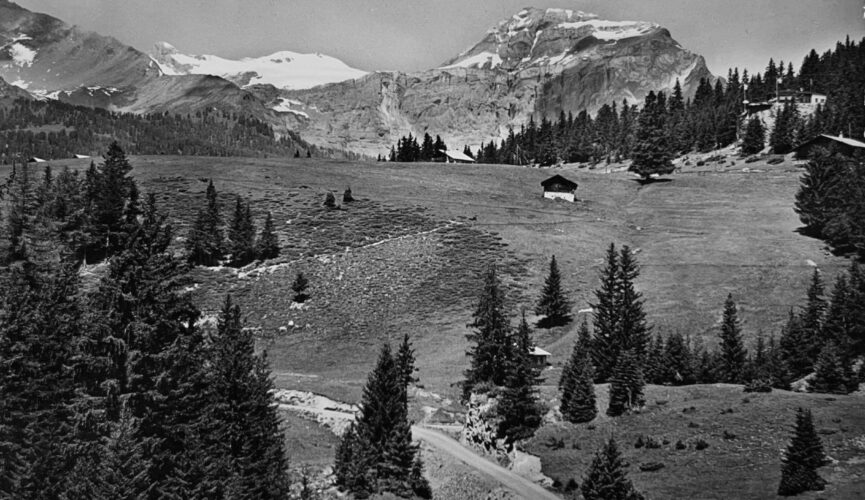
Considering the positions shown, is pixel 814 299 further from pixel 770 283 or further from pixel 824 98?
pixel 824 98

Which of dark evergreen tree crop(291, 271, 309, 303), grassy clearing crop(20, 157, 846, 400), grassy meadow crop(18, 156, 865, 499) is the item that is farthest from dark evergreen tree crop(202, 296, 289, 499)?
dark evergreen tree crop(291, 271, 309, 303)

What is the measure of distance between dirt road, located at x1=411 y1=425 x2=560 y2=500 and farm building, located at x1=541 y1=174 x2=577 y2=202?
8377 cm

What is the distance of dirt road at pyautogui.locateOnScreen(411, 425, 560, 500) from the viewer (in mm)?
39534

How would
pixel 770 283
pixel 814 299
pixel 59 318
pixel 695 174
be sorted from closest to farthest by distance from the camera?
pixel 59 318
pixel 814 299
pixel 770 283
pixel 695 174

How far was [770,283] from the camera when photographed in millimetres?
80438

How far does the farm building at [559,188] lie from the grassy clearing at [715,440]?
8330 cm

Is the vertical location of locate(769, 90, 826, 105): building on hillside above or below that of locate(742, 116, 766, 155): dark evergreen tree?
above

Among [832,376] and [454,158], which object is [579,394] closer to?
[832,376]

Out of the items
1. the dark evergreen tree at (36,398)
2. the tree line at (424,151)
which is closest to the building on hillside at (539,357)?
the dark evergreen tree at (36,398)

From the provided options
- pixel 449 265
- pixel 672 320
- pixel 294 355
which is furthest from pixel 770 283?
pixel 294 355

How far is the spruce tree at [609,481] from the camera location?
34.0m

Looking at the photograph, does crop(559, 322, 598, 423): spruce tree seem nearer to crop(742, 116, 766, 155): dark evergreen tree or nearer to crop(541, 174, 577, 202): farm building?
crop(541, 174, 577, 202): farm building

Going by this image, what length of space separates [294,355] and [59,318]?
4323 cm

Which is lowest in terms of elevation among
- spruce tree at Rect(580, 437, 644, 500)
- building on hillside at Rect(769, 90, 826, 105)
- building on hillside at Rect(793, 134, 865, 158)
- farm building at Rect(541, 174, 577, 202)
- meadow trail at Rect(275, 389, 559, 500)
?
meadow trail at Rect(275, 389, 559, 500)
